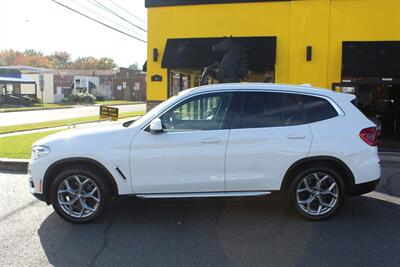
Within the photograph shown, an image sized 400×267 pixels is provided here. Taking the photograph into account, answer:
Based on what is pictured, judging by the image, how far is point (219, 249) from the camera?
4.47m

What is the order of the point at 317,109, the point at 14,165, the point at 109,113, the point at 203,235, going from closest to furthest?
the point at 203,235, the point at 317,109, the point at 14,165, the point at 109,113

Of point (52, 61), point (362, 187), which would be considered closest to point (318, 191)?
point (362, 187)

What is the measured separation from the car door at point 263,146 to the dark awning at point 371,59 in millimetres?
7955

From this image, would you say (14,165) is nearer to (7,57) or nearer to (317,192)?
(317,192)

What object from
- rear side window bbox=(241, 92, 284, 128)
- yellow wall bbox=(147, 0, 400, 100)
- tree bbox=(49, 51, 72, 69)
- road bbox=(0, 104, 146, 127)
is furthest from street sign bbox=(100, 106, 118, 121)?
tree bbox=(49, 51, 72, 69)

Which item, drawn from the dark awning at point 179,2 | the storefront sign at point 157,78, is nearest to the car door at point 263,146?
the dark awning at point 179,2

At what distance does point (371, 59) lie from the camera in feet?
40.5

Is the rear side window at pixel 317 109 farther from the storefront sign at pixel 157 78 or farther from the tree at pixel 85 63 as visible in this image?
the tree at pixel 85 63

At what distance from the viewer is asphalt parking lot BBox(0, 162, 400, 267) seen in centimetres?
423

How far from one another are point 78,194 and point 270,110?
2550 mm

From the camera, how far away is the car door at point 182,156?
5121 mm

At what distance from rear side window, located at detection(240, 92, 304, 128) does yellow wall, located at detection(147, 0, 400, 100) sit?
8410mm

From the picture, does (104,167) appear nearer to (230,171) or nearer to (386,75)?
(230,171)

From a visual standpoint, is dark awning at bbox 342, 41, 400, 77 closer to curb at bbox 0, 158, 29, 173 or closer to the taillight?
the taillight
